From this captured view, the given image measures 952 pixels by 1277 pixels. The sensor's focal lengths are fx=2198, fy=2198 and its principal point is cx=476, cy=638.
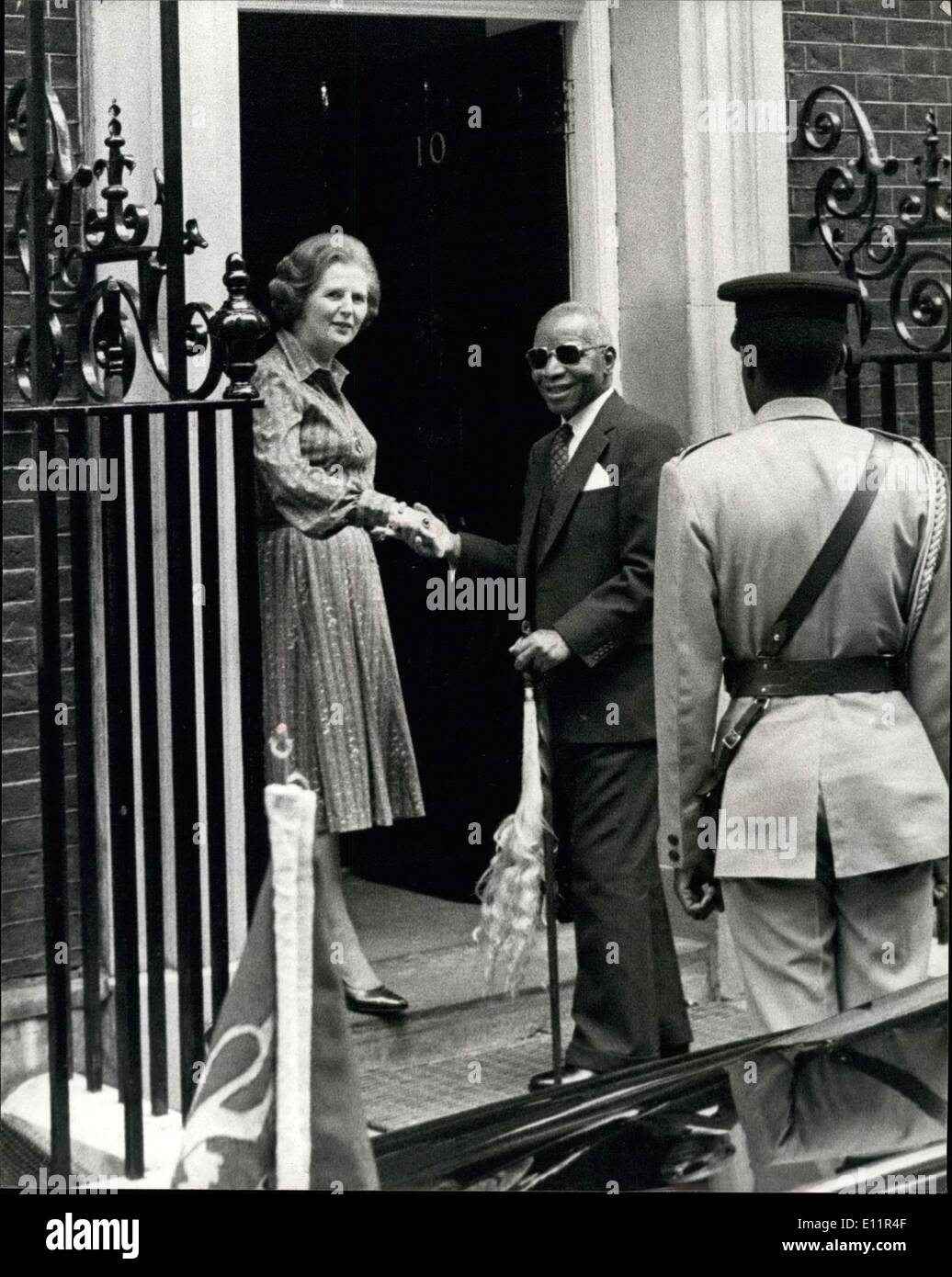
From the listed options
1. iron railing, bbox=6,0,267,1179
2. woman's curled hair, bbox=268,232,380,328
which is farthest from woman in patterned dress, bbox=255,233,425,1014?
iron railing, bbox=6,0,267,1179

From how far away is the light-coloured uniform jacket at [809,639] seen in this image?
4637mm

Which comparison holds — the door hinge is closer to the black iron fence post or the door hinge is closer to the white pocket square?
the white pocket square

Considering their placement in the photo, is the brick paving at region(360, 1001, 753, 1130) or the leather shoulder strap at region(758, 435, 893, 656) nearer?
the leather shoulder strap at region(758, 435, 893, 656)

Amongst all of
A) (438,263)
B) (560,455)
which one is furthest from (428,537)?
(438,263)

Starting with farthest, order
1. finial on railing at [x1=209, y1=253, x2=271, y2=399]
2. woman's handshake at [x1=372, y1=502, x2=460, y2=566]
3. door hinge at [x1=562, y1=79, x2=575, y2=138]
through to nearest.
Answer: door hinge at [x1=562, y1=79, x2=575, y2=138]
woman's handshake at [x1=372, y1=502, x2=460, y2=566]
finial on railing at [x1=209, y1=253, x2=271, y2=399]

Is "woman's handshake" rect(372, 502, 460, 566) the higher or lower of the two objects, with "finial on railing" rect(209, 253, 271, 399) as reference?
lower

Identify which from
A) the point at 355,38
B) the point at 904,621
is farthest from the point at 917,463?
the point at 355,38

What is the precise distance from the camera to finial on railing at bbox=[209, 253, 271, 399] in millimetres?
5047

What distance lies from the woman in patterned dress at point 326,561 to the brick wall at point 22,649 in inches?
22.9

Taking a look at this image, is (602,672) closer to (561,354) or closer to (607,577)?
(607,577)

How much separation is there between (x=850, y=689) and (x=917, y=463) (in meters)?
0.51

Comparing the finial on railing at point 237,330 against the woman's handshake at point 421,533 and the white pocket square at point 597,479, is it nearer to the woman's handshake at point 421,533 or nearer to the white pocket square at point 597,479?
the woman's handshake at point 421,533

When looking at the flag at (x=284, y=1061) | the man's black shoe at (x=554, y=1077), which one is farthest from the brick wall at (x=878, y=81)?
the flag at (x=284, y=1061)

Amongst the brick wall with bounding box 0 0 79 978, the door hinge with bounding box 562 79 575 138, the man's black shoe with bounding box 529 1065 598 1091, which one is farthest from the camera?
the door hinge with bounding box 562 79 575 138
